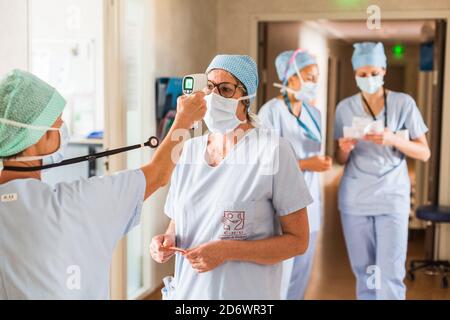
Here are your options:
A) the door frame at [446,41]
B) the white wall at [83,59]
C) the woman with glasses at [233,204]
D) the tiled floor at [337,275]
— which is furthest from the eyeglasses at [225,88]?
the white wall at [83,59]

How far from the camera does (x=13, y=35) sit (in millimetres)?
2229

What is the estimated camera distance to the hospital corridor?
3.90 feet

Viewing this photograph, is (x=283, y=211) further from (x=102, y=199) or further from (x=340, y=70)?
(x=340, y=70)

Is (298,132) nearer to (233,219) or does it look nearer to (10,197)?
(233,219)

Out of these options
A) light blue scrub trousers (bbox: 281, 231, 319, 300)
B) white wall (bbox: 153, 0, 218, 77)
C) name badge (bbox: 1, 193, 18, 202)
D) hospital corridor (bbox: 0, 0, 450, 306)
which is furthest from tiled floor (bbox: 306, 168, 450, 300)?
name badge (bbox: 1, 193, 18, 202)

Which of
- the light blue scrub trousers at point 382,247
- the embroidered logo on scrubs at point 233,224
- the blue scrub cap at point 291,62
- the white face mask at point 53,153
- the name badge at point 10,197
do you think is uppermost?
the blue scrub cap at point 291,62

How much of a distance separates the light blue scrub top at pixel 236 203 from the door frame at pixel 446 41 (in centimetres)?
90

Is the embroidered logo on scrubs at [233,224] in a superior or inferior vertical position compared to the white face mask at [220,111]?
inferior

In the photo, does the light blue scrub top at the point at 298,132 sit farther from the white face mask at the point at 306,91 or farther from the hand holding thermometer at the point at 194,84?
the hand holding thermometer at the point at 194,84

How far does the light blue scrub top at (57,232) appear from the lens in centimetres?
115

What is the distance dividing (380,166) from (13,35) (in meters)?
1.40

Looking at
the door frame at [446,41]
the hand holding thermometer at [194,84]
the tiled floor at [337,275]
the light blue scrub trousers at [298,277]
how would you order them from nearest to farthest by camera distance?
the hand holding thermometer at [194,84]
the door frame at [446,41]
the light blue scrub trousers at [298,277]
the tiled floor at [337,275]

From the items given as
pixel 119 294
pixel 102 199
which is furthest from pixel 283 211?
pixel 119 294

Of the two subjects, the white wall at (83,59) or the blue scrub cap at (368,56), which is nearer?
the blue scrub cap at (368,56)
